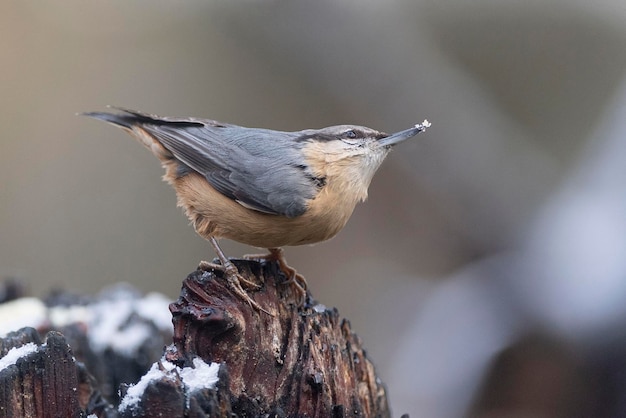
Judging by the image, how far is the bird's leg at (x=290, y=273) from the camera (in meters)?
2.82

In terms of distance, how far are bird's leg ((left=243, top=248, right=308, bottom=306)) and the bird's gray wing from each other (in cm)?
21

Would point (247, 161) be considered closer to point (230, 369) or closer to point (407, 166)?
point (230, 369)

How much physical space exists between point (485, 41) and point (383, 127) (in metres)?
1.53

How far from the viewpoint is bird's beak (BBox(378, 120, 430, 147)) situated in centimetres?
315

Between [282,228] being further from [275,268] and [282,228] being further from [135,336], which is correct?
[135,336]

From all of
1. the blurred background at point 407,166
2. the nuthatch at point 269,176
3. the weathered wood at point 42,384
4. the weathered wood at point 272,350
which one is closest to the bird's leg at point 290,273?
the nuthatch at point 269,176

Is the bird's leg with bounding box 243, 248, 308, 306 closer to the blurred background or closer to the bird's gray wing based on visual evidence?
the bird's gray wing

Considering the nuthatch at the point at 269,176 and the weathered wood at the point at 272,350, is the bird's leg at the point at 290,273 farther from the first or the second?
the weathered wood at the point at 272,350

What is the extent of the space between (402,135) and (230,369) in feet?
4.68

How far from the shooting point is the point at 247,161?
3.23 metres

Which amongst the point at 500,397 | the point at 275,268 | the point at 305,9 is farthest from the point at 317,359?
the point at 305,9

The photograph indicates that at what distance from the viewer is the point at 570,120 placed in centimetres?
733

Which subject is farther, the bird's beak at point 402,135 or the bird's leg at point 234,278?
the bird's beak at point 402,135

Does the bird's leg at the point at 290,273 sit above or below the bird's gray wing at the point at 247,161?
below
